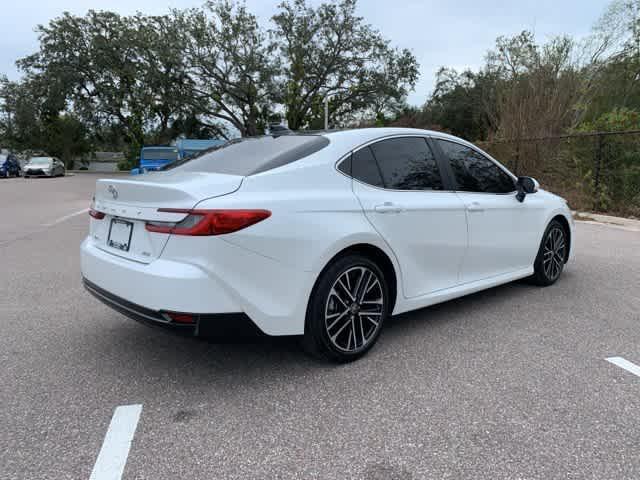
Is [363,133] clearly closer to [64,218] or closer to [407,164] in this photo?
[407,164]

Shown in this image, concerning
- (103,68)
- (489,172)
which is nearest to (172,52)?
(103,68)

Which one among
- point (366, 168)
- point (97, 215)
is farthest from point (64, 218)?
point (366, 168)

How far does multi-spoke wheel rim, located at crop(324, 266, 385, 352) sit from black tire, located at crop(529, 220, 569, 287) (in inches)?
96.2

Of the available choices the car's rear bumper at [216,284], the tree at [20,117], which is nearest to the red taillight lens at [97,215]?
the car's rear bumper at [216,284]

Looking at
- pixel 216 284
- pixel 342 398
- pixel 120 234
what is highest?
pixel 120 234

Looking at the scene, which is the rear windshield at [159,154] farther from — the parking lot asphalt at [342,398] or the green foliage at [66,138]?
the green foliage at [66,138]

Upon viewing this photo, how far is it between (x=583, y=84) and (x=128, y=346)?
55.5ft

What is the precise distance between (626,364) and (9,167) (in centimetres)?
Result: 3719

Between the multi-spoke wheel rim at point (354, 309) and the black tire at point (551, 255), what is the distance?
244cm

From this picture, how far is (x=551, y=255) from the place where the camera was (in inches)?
194

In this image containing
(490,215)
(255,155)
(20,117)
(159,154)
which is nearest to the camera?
(255,155)

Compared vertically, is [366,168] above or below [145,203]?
above

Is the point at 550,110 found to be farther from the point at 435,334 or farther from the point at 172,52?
the point at 172,52

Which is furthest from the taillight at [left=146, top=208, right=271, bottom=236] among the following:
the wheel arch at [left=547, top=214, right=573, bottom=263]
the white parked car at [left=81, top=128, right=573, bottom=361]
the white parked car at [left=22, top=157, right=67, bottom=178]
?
the white parked car at [left=22, top=157, right=67, bottom=178]
